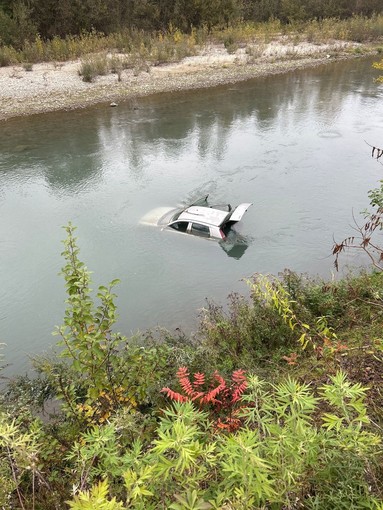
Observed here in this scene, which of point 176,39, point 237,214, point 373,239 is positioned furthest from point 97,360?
point 176,39

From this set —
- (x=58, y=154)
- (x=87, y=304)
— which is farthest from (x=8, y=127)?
(x=87, y=304)

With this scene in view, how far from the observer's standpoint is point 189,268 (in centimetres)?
1312

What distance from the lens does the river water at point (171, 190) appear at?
12227 millimetres

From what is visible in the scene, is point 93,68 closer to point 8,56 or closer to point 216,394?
point 8,56

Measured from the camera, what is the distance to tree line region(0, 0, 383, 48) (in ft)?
123

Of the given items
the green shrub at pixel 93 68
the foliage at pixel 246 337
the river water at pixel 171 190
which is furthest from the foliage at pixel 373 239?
the green shrub at pixel 93 68

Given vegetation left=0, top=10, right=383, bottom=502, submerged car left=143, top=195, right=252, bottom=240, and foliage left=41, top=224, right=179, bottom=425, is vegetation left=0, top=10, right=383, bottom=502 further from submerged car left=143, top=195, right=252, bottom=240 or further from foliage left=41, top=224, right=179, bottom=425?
submerged car left=143, top=195, right=252, bottom=240

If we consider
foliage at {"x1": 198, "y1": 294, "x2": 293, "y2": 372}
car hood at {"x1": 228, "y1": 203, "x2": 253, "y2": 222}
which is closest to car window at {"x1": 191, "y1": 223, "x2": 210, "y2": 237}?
car hood at {"x1": 228, "y1": 203, "x2": 253, "y2": 222}

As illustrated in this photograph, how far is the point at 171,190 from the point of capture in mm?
17781

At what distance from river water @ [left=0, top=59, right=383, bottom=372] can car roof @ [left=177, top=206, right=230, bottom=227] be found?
2.42ft

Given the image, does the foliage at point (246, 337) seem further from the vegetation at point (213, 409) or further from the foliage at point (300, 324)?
the foliage at point (300, 324)

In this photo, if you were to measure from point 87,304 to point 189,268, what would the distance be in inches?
325

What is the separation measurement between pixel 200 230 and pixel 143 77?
24.8 metres

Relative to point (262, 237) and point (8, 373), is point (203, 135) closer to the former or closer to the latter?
point (262, 237)
